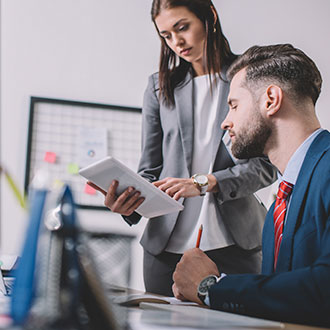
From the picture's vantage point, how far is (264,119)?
4.38ft

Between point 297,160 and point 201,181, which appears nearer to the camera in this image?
point 297,160

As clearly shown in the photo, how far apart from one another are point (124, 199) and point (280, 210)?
1.74 feet

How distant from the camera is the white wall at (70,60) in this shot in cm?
262

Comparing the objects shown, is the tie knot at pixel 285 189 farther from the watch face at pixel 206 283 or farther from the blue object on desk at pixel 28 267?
the blue object on desk at pixel 28 267

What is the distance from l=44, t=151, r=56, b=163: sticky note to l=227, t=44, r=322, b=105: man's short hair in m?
1.49

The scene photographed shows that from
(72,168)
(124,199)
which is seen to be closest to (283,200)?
(124,199)

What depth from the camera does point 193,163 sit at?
5.88ft

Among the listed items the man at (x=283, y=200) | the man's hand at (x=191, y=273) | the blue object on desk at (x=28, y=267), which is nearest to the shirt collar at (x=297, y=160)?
the man at (x=283, y=200)

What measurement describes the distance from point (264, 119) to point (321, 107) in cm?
202

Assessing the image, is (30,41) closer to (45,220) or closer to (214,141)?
(214,141)

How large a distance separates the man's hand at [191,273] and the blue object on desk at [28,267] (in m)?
0.69

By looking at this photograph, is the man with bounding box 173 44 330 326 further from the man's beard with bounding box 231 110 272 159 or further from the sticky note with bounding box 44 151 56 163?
the sticky note with bounding box 44 151 56 163

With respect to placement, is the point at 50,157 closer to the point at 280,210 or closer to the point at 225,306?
the point at 280,210

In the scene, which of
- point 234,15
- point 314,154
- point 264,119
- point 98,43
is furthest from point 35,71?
point 314,154
